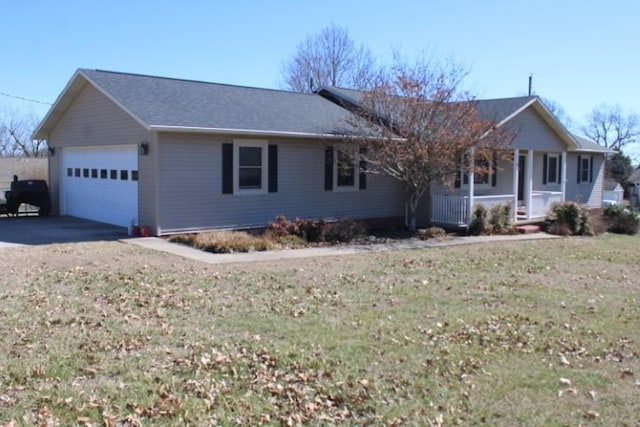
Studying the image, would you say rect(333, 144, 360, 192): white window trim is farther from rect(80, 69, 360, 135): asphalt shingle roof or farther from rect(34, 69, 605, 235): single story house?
rect(80, 69, 360, 135): asphalt shingle roof

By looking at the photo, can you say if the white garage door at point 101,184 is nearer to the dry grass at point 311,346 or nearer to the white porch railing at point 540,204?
the dry grass at point 311,346

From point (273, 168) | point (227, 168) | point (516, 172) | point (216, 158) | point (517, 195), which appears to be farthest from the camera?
point (517, 195)

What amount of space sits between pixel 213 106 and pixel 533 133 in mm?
11511

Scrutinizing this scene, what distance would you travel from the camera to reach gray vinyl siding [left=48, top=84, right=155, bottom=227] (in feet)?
48.5

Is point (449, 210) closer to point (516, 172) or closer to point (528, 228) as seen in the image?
point (528, 228)

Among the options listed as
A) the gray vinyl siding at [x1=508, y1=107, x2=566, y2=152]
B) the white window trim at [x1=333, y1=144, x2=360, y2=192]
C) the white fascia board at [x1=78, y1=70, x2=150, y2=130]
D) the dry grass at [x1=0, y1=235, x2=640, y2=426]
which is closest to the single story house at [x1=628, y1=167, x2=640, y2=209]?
the gray vinyl siding at [x1=508, y1=107, x2=566, y2=152]

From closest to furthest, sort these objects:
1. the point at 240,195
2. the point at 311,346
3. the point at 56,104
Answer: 1. the point at 311,346
2. the point at 240,195
3. the point at 56,104

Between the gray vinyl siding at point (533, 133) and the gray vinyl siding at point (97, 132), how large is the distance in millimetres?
11643

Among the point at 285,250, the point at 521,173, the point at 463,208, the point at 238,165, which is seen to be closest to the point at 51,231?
the point at 238,165

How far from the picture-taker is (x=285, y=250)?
13.4 meters

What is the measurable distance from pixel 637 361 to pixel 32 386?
5350 mm

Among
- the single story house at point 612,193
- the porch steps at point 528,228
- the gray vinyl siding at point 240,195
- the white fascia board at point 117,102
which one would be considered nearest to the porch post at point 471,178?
the porch steps at point 528,228

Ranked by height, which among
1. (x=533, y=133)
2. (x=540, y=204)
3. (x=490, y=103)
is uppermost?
(x=490, y=103)

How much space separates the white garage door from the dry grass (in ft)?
17.7
